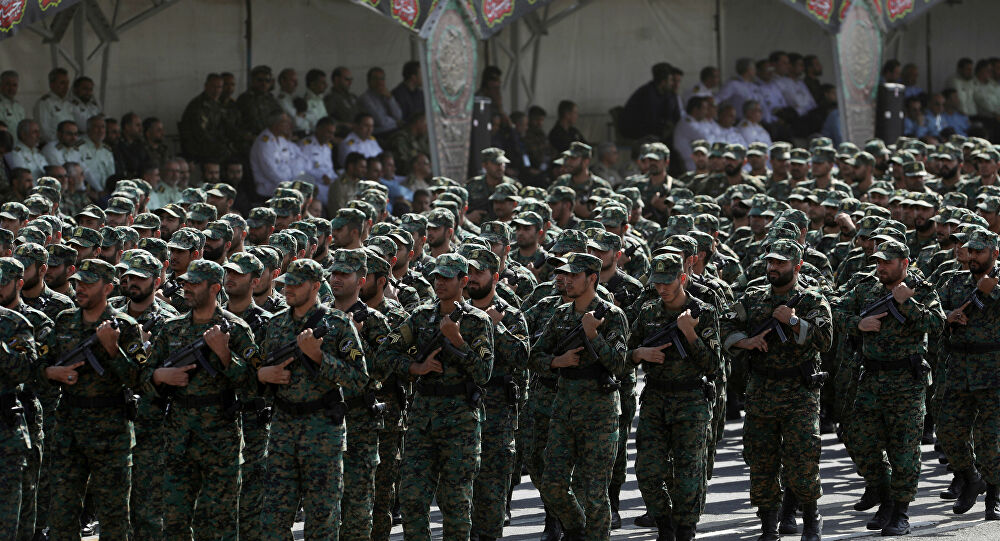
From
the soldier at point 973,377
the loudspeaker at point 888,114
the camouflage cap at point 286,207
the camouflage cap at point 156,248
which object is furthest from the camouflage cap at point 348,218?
the loudspeaker at point 888,114

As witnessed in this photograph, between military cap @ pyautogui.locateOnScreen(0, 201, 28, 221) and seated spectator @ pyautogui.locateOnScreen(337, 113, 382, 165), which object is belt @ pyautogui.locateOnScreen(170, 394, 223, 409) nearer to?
military cap @ pyautogui.locateOnScreen(0, 201, 28, 221)

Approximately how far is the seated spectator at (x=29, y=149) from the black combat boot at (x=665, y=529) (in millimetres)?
8553

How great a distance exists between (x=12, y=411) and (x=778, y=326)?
4.47 meters

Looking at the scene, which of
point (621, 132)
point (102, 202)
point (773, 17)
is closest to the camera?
point (102, 202)

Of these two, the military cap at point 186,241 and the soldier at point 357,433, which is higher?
the military cap at point 186,241

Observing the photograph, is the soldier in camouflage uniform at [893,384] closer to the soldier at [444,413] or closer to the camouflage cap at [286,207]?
the soldier at [444,413]

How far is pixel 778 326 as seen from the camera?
9633 millimetres

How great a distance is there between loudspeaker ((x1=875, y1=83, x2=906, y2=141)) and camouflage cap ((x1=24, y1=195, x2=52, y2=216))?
Result: 12.4 metres

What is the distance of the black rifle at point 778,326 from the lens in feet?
31.6

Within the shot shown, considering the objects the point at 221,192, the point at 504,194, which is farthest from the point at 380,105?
the point at 504,194

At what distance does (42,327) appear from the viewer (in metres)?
8.83

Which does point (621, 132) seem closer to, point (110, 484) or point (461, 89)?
point (461, 89)

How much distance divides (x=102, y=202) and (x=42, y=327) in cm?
716

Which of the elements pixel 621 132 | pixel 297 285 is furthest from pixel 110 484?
pixel 621 132
